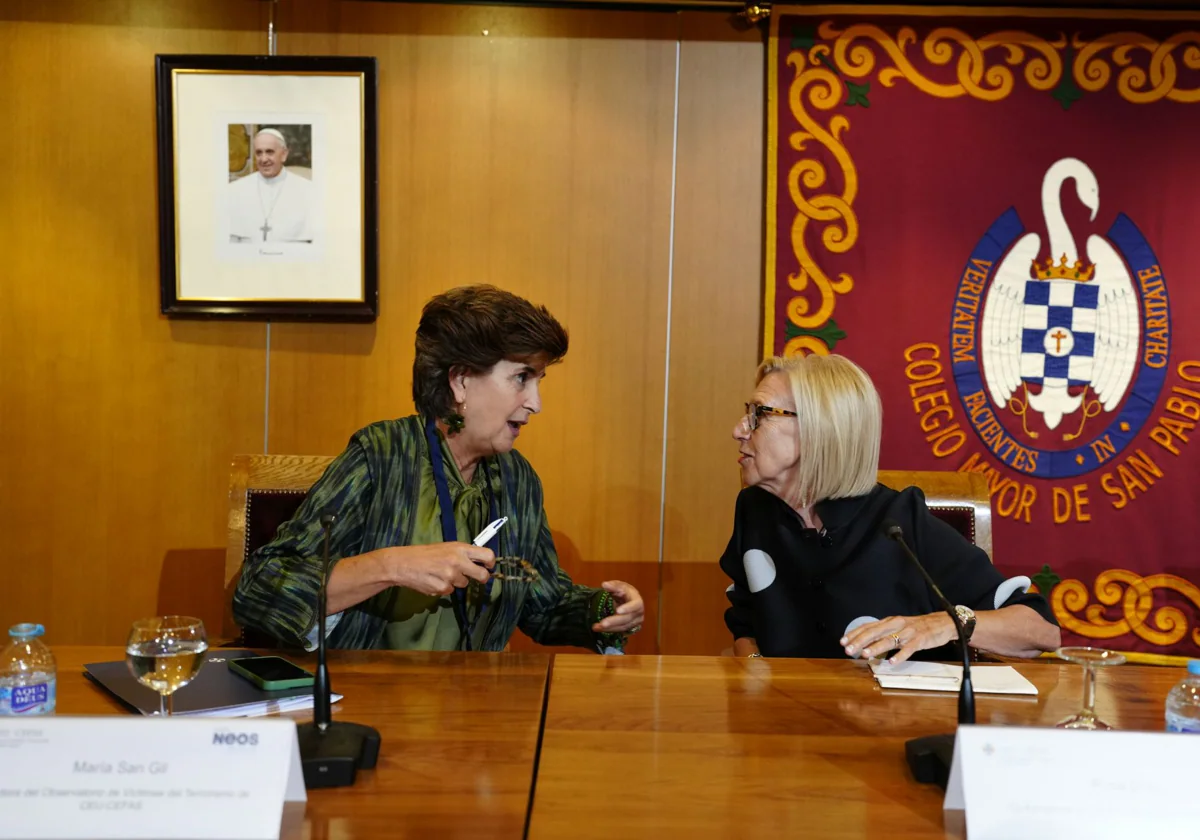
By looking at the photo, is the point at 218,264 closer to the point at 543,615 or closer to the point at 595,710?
the point at 543,615

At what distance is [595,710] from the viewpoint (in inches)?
59.1

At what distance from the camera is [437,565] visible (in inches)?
67.4

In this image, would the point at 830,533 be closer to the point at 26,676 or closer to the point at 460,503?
the point at 460,503

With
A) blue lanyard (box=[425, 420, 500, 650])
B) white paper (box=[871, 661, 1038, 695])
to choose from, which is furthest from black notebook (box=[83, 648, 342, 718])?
white paper (box=[871, 661, 1038, 695])

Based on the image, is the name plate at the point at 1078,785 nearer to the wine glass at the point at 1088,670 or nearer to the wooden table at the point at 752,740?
the wooden table at the point at 752,740

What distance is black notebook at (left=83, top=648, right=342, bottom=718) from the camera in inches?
55.6

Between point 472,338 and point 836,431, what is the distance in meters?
0.77

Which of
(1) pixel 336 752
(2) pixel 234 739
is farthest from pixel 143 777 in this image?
(1) pixel 336 752

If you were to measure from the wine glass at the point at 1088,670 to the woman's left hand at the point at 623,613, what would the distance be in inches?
31.5

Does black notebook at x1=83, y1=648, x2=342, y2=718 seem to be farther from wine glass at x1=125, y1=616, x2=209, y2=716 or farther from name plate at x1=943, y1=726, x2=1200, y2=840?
name plate at x1=943, y1=726, x2=1200, y2=840

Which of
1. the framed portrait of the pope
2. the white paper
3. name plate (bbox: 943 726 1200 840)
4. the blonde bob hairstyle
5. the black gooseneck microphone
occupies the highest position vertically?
the framed portrait of the pope

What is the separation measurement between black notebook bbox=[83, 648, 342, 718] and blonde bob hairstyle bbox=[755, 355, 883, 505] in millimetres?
1072

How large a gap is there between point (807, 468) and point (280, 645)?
109cm

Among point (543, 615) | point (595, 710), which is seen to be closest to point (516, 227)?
point (543, 615)
